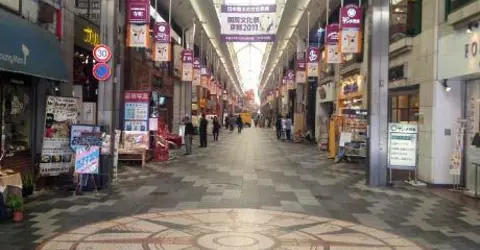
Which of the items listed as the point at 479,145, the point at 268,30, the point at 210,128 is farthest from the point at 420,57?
the point at 210,128

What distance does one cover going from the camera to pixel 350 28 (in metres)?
16.8

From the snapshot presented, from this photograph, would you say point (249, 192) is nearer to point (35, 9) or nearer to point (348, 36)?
point (35, 9)

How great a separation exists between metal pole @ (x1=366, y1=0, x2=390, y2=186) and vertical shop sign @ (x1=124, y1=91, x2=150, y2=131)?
24.6 ft

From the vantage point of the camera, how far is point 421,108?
14.0 m

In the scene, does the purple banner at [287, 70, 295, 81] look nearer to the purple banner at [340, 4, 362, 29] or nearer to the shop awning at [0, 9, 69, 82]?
the purple banner at [340, 4, 362, 29]

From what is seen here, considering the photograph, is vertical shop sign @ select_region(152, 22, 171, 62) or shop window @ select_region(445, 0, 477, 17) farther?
vertical shop sign @ select_region(152, 22, 171, 62)

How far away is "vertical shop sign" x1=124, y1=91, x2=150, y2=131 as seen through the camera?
17484mm

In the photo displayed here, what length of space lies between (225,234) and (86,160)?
4.75 metres

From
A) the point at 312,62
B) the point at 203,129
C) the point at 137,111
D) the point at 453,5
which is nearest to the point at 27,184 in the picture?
the point at 137,111

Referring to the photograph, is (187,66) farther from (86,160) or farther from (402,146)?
(86,160)

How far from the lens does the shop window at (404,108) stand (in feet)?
49.5

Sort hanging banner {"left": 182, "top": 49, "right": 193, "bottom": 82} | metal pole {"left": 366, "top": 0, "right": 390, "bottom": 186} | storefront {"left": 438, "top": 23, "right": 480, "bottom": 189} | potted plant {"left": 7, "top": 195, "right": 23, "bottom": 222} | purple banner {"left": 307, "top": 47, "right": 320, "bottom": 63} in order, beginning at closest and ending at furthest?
potted plant {"left": 7, "top": 195, "right": 23, "bottom": 222} → storefront {"left": 438, "top": 23, "right": 480, "bottom": 189} → metal pole {"left": 366, "top": 0, "right": 390, "bottom": 186} → purple banner {"left": 307, "top": 47, "right": 320, "bottom": 63} → hanging banner {"left": 182, "top": 49, "right": 193, "bottom": 82}

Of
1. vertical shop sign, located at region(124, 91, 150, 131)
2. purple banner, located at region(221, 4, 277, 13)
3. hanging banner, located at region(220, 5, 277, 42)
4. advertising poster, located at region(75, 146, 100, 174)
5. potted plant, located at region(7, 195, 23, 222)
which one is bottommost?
potted plant, located at region(7, 195, 23, 222)

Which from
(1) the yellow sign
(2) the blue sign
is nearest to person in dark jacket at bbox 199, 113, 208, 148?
(1) the yellow sign
